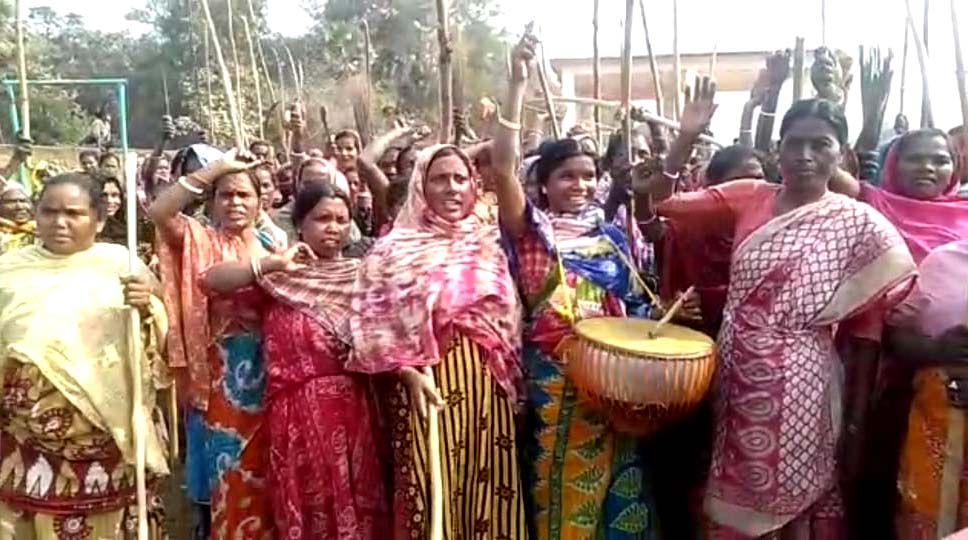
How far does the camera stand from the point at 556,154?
11.8ft

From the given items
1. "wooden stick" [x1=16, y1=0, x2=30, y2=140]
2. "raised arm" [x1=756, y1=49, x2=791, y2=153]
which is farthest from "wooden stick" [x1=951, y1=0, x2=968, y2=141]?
"wooden stick" [x1=16, y1=0, x2=30, y2=140]

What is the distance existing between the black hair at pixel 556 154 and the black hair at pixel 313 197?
2.19ft

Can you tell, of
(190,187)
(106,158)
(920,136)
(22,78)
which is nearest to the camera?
(920,136)

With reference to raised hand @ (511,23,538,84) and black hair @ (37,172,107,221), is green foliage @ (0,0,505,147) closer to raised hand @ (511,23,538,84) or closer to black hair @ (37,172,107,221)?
black hair @ (37,172,107,221)

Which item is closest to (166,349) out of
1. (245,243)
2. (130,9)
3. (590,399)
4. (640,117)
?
(245,243)

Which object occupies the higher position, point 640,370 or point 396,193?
point 396,193

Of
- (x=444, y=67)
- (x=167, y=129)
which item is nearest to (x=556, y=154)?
(x=444, y=67)

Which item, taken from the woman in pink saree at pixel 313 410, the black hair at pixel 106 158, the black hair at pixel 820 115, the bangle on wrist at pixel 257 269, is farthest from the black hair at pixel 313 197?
the black hair at pixel 106 158

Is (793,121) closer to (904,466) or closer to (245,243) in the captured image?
(904,466)

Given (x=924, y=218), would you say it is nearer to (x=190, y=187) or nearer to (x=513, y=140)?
(x=513, y=140)

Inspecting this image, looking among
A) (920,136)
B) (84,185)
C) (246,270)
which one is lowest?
(246,270)

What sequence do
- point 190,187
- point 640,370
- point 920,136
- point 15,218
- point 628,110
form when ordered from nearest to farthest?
1. point 640,370
2. point 920,136
3. point 190,187
4. point 628,110
5. point 15,218

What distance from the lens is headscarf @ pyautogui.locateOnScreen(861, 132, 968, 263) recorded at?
10.7 ft

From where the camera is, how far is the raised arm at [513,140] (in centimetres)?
325
